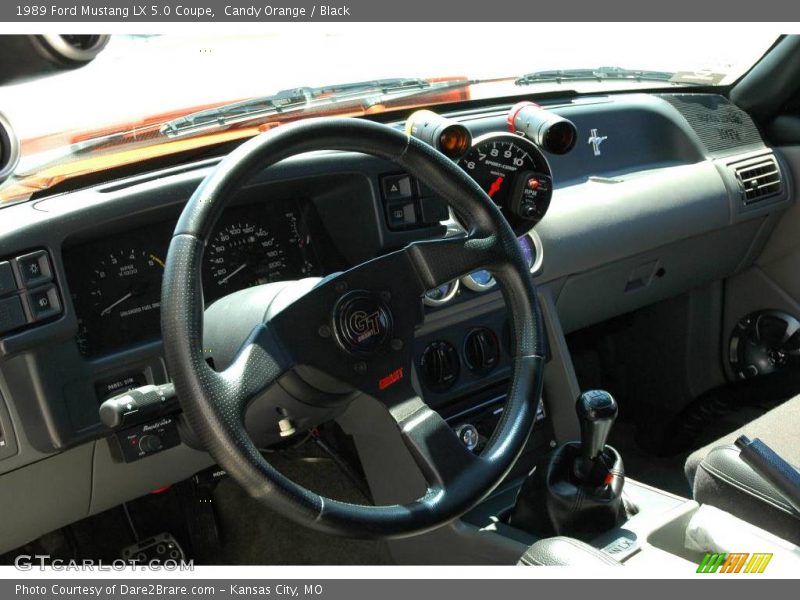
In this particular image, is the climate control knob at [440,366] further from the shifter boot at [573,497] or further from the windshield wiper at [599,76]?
the windshield wiper at [599,76]

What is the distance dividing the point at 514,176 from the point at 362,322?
0.92 meters

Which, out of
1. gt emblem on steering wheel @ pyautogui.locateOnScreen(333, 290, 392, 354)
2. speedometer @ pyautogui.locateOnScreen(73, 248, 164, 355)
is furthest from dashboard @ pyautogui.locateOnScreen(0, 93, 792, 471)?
gt emblem on steering wheel @ pyautogui.locateOnScreen(333, 290, 392, 354)

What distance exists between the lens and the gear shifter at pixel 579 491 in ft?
6.43

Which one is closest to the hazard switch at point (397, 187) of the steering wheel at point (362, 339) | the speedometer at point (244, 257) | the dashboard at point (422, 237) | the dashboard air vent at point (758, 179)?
the dashboard at point (422, 237)

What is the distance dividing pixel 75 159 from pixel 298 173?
Answer: 47 cm

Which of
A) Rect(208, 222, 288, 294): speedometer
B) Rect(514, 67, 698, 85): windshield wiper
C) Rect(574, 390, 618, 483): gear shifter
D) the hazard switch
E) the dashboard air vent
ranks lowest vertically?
Rect(574, 390, 618, 483): gear shifter

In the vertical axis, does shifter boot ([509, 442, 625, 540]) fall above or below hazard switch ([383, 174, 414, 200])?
below

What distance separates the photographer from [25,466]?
186cm

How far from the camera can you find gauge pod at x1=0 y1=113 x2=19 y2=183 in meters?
1.47

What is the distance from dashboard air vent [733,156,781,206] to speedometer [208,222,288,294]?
167cm

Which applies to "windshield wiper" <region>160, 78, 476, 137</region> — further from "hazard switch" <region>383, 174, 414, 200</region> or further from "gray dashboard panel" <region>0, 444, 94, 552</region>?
"gray dashboard panel" <region>0, 444, 94, 552</region>

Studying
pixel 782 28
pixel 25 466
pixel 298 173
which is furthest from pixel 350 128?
pixel 782 28

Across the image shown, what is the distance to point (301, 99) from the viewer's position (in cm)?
236

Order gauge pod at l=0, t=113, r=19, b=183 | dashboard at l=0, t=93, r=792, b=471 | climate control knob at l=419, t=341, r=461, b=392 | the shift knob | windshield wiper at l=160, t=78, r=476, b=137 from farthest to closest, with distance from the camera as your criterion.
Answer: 1. climate control knob at l=419, t=341, r=461, b=392
2. windshield wiper at l=160, t=78, r=476, b=137
3. the shift knob
4. dashboard at l=0, t=93, r=792, b=471
5. gauge pod at l=0, t=113, r=19, b=183
